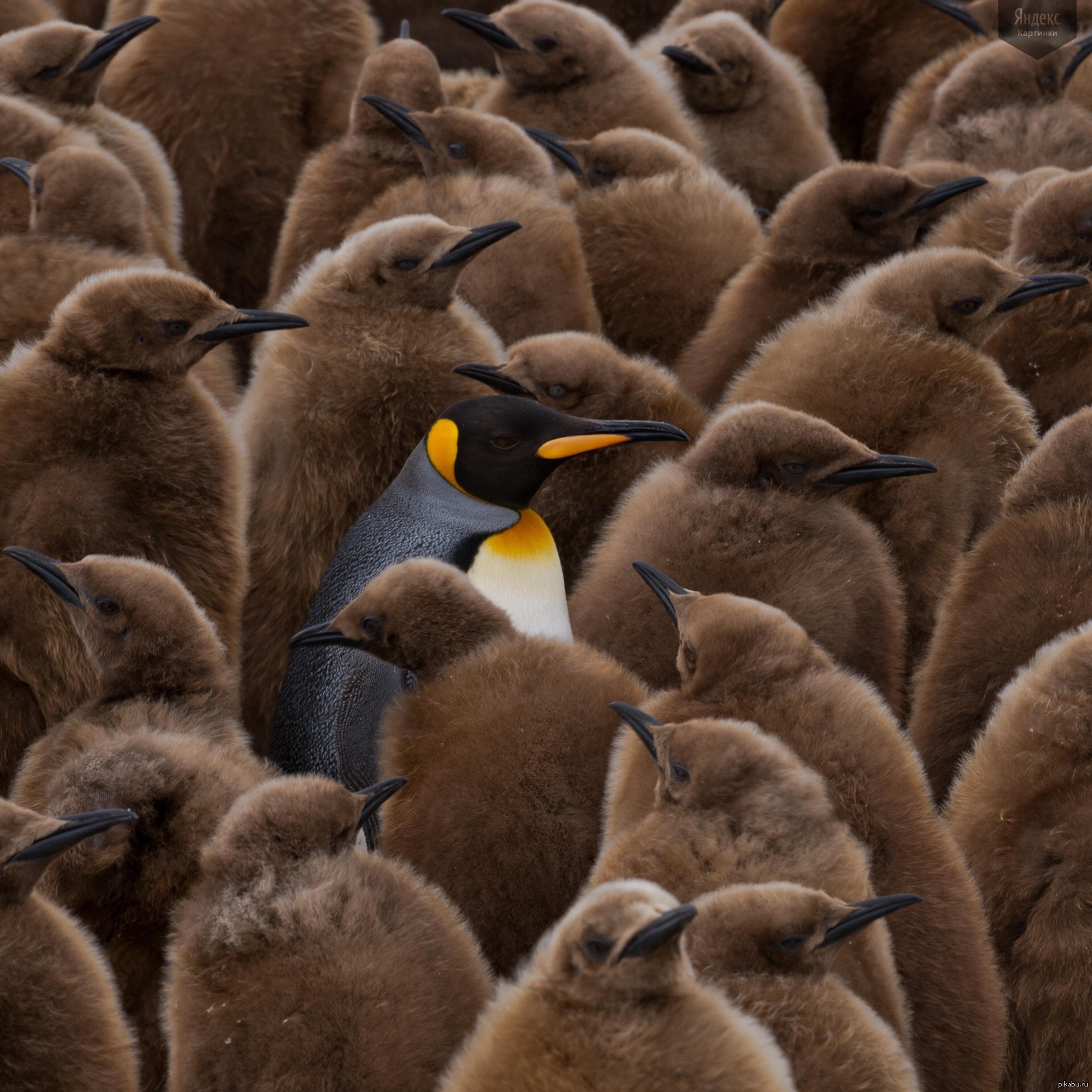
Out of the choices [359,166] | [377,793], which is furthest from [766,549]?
[359,166]

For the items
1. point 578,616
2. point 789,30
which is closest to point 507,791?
point 578,616

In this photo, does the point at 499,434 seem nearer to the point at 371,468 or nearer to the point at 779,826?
the point at 371,468

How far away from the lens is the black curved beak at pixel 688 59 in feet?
16.0

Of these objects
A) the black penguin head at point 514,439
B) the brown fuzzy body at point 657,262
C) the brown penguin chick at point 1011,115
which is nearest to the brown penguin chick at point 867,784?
the black penguin head at point 514,439

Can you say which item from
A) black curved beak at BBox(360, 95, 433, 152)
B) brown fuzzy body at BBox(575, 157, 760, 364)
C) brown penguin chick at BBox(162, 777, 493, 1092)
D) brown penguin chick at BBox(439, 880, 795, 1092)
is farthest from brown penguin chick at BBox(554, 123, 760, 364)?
brown penguin chick at BBox(439, 880, 795, 1092)

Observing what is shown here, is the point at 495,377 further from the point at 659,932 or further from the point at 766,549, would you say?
the point at 659,932

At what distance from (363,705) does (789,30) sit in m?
3.26

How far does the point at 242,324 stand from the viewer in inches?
131

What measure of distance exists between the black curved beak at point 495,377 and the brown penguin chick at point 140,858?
115cm

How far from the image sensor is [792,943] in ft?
7.12

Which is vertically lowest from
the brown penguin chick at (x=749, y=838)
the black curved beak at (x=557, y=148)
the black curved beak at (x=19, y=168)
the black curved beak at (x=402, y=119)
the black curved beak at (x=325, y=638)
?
the black curved beak at (x=325, y=638)

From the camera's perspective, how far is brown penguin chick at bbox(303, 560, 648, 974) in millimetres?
2596

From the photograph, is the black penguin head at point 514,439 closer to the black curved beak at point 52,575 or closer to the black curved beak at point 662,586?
the black curved beak at point 662,586

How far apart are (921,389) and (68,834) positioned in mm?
1853
